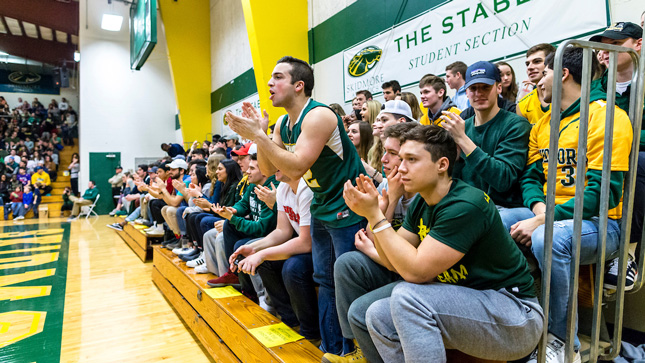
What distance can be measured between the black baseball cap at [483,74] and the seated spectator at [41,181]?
1470 cm

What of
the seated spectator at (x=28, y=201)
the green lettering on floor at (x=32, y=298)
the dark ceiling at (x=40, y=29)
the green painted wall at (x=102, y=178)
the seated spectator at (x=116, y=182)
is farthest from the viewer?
the dark ceiling at (x=40, y=29)

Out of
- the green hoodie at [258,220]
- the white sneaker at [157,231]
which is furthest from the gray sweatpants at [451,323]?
the white sneaker at [157,231]

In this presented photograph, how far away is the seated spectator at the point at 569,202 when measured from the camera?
1447 millimetres

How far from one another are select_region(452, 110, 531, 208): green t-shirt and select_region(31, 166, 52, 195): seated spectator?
48.2 feet

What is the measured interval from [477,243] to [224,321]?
5.79 ft

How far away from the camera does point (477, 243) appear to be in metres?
1.29

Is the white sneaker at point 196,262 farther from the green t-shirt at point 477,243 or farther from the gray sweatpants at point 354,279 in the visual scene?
the green t-shirt at point 477,243

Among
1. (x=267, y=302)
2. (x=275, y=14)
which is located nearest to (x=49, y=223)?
(x=275, y=14)

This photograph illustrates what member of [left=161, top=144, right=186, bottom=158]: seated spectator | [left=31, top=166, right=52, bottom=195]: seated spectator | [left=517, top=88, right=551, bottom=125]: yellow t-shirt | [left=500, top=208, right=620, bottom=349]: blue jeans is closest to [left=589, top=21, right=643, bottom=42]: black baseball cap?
[left=517, top=88, right=551, bottom=125]: yellow t-shirt

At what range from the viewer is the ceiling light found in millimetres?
12727

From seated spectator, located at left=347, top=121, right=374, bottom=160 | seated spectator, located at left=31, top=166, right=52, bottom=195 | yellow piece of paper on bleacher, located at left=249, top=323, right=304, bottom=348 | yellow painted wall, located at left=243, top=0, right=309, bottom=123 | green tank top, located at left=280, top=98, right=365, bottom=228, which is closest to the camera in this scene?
green tank top, located at left=280, top=98, right=365, bottom=228

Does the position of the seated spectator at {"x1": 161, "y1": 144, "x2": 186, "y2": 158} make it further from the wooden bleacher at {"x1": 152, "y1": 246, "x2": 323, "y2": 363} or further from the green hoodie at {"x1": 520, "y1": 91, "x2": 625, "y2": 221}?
the green hoodie at {"x1": 520, "y1": 91, "x2": 625, "y2": 221}

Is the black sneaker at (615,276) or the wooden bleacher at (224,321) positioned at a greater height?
the black sneaker at (615,276)

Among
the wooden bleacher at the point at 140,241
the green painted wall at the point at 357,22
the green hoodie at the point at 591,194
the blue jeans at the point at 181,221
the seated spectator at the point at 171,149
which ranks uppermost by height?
the green painted wall at the point at 357,22
